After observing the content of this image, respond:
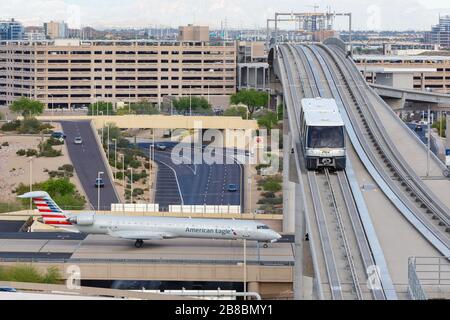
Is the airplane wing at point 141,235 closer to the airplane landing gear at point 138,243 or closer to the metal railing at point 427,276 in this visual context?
the airplane landing gear at point 138,243

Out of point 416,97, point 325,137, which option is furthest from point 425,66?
point 325,137

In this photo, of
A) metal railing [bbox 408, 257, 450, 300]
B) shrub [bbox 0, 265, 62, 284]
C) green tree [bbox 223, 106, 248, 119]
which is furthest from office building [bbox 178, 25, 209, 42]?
metal railing [bbox 408, 257, 450, 300]

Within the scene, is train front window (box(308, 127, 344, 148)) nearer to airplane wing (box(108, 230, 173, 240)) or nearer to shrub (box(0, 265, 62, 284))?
shrub (box(0, 265, 62, 284))

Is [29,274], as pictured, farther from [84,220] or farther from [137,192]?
[137,192]

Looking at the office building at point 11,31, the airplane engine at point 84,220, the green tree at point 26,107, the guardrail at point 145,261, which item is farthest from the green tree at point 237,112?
the office building at point 11,31

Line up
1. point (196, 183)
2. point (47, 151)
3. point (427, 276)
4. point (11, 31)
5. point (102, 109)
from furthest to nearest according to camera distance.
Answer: point (11, 31)
point (102, 109)
point (47, 151)
point (196, 183)
point (427, 276)

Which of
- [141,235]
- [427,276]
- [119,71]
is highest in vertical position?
[119,71]

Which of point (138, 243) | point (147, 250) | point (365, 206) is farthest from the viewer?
point (138, 243)
